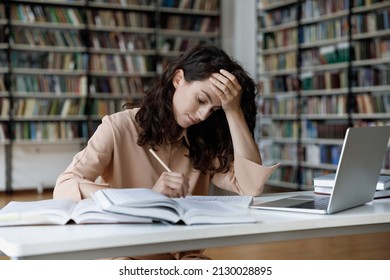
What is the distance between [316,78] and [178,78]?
489 centimetres

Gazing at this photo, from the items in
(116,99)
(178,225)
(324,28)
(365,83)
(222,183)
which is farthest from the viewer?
(116,99)

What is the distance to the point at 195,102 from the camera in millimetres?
1650

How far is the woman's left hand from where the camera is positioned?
1632mm

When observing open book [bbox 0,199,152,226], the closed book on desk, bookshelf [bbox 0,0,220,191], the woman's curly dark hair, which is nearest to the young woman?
the woman's curly dark hair

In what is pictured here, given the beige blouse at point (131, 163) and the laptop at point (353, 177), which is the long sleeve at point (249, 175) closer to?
the beige blouse at point (131, 163)

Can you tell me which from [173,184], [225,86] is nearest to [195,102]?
[225,86]

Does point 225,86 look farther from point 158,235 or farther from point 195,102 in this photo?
point 158,235

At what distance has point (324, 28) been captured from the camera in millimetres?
6285

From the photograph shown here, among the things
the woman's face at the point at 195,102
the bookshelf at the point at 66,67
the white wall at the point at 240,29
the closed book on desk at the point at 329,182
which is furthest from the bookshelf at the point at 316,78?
the woman's face at the point at 195,102

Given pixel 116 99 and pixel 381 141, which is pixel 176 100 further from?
pixel 116 99

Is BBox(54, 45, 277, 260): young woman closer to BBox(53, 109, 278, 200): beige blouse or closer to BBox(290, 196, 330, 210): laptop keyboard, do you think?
BBox(53, 109, 278, 200): beige blouse

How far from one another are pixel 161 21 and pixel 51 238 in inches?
251

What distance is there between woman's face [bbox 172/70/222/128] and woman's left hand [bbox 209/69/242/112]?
0.02m

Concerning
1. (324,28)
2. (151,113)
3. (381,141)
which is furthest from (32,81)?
(381,141)
